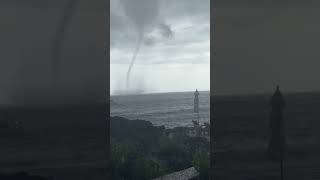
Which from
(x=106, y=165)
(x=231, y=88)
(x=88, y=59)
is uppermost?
(x=88, y=59)

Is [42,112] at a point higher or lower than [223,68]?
lower

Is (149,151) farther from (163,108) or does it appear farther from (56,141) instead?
(56,141)

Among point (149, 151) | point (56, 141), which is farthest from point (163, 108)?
point (56, 141)

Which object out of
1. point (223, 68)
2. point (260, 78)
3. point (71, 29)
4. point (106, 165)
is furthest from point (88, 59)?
point (260, 78)

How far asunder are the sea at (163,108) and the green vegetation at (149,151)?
0.30 ft

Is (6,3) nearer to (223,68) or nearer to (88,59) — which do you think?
(88,59)

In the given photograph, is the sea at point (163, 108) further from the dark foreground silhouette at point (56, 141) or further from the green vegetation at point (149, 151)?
the dark foreground silhouette at point (56, 141)

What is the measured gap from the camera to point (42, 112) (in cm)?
334

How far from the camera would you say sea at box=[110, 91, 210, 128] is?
149 inches

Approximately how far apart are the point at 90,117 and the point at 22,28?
2.76 ft

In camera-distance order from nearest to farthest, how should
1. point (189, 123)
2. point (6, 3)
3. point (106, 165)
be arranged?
point (6, 3) → point (106, 165) → point (189, 123)

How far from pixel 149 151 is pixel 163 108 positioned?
49cm

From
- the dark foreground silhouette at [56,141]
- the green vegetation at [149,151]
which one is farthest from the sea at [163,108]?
the dark foreground silhouette at [56,141]

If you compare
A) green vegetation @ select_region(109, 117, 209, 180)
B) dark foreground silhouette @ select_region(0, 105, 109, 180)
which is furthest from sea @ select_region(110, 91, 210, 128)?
dark foreground silhouette @ select_region(0, 105, 109, 180)
